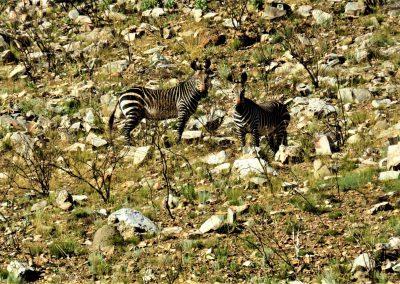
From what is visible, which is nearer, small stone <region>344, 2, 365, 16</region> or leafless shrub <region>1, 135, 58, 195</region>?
leafless shrub <region>1, 135, 58, 195</region>

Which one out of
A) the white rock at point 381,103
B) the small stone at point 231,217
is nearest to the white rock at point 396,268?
the small stone at point 231,217

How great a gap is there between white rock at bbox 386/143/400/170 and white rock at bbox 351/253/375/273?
2707mm

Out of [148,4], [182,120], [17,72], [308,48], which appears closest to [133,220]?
[182,120]

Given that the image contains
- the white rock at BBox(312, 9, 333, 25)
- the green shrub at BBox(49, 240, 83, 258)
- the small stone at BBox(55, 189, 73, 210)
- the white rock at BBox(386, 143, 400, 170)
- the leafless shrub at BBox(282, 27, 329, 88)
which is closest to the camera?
the green shrub at BBox(49, 240, 83, 258)

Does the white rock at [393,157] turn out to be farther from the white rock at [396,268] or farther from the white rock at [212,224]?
the white rock at [396,268]

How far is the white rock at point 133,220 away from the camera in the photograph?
1012 cm

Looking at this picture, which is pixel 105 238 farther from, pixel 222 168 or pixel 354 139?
pixel 354 139

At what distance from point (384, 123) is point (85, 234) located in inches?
229

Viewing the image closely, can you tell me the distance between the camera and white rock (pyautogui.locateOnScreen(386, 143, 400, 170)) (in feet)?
35.1

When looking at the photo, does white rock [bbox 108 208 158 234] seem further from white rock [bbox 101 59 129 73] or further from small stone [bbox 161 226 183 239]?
white rock [bbox 101 59 129 73]

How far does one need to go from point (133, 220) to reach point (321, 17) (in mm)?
10533

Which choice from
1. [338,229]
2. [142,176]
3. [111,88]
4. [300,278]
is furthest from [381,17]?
[300,278]

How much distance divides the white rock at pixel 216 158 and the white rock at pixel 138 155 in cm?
118

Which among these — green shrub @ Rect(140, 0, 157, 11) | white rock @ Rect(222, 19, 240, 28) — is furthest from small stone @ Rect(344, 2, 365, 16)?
green shrub @ Rect(140, 0, 157, 11)
